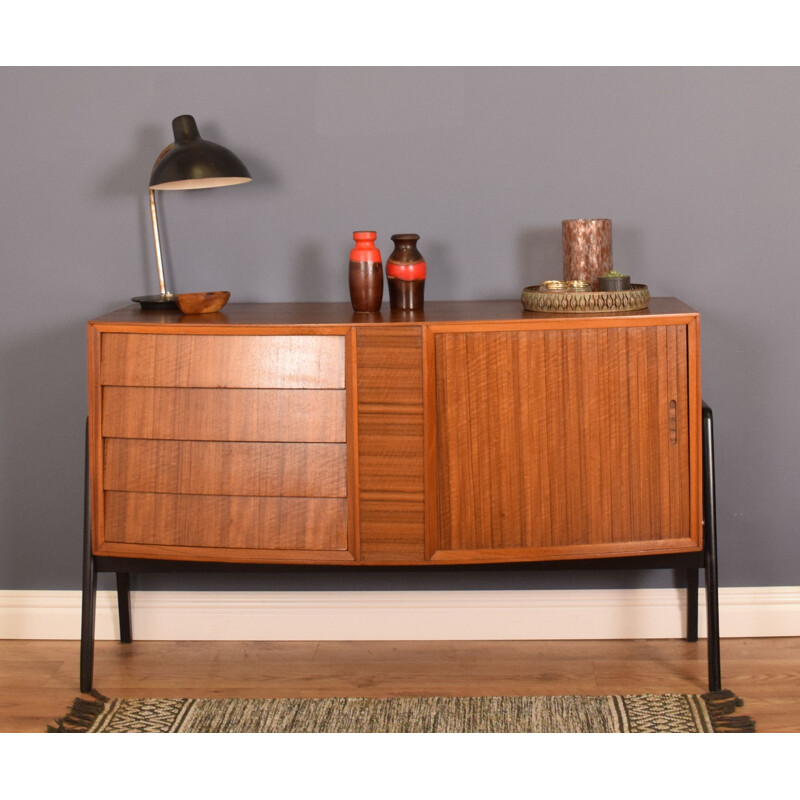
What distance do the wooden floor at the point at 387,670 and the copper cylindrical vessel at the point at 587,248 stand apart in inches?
39.3

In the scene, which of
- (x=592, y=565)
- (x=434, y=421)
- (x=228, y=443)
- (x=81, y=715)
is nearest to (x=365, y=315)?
(x=434, y=421)

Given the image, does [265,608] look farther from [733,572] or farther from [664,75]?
[664,75]

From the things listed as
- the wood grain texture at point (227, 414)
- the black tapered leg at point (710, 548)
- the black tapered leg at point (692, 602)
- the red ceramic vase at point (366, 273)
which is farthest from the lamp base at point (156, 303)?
the black tapered leg at point (692, 602)

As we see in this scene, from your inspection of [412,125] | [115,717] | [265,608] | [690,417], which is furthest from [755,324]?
[115,717]

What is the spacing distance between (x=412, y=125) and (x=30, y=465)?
141cm

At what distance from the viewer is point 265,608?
2.94 meters

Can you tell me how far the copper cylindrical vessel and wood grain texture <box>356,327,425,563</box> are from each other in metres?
0.49

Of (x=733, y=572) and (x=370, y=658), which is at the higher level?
(x=733, y=572)

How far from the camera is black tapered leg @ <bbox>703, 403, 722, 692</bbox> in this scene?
8.23 ft

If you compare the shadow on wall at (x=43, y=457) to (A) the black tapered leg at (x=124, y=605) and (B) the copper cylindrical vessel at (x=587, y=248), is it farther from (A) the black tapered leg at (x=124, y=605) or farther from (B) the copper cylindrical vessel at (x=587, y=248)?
(B) the copper cylindrical vessel at (x=587, y=248)

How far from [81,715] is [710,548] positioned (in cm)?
157

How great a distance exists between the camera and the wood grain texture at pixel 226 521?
2473 millimetres

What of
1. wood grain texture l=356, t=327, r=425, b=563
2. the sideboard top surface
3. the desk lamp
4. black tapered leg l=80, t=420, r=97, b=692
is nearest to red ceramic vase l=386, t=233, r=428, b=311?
the sideboard top surface

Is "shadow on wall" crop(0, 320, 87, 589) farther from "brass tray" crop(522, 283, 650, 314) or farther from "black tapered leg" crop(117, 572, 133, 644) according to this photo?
"brass tray" crop(522, 283, 650, 314)
